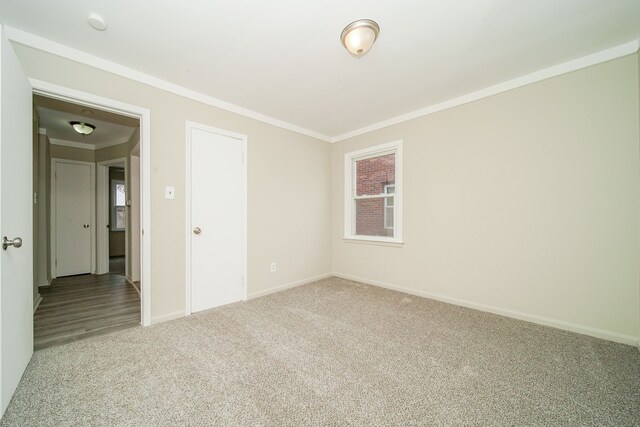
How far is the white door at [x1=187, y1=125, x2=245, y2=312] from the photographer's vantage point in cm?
284

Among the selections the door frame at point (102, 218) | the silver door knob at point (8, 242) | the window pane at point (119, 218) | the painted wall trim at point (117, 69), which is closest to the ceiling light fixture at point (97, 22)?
the painted wall trim at point (117, 69)

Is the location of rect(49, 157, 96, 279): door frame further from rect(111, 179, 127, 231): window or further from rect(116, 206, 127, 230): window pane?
rect(116, 206, 127, 230): window pane

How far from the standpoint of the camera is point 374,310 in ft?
9.38

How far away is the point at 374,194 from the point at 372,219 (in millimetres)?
415

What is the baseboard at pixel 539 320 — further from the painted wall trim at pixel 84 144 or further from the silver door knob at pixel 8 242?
the painted wall trim at pixel 84 144

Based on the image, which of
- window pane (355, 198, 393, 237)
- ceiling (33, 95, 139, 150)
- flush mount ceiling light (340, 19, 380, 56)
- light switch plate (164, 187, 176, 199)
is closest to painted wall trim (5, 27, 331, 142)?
ceiling (33, 95, 139, 150)

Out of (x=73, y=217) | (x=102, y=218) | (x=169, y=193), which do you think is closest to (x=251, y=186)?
(x=169, y=193)

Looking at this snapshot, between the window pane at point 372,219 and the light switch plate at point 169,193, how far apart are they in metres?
2.73

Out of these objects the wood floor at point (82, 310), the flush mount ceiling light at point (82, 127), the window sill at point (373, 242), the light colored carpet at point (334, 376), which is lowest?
the wood floor at point (82, 310)

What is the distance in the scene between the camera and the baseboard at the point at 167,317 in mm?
2525

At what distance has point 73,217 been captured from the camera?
4.73 m

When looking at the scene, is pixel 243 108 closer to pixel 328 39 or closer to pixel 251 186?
pixel 251 186

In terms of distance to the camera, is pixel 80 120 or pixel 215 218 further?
pixel 80 120

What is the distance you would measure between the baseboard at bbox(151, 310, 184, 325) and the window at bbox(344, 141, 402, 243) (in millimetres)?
2596
